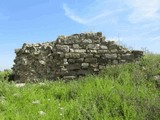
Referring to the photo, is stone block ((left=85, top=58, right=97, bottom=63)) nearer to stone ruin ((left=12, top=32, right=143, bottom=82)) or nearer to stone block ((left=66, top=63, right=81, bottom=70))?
stone ruin ((left=12, top=32, right=143, bottom=82))

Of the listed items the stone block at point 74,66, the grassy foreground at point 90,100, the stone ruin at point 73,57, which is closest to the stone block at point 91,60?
the stone ruin at point 73,57

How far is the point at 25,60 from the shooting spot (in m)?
12.4

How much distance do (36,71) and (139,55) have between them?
12.5ft

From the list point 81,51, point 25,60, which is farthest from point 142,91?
point 25,60

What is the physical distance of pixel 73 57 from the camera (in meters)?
12.1

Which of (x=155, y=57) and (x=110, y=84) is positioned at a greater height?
(x=155, y=57)

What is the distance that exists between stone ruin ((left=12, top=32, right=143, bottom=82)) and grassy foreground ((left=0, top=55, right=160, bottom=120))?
2594 mm

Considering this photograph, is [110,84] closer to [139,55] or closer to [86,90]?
[86,90]

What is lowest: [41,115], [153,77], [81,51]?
[41,115]

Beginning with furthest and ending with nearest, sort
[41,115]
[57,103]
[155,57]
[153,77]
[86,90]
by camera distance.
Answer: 1. [155,57]
2. [153,77]
3. [86,90]
4. [57,103]
5. [41,115]

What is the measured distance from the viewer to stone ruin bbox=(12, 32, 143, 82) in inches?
474

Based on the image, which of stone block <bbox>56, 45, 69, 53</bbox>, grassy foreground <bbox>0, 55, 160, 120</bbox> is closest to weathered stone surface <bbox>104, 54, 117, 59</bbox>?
stone block <bbox>56, 45, 69, 53</bbox>

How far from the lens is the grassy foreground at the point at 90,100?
6.45 metres

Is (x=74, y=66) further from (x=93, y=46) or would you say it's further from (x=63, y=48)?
(x=93, y=46)
